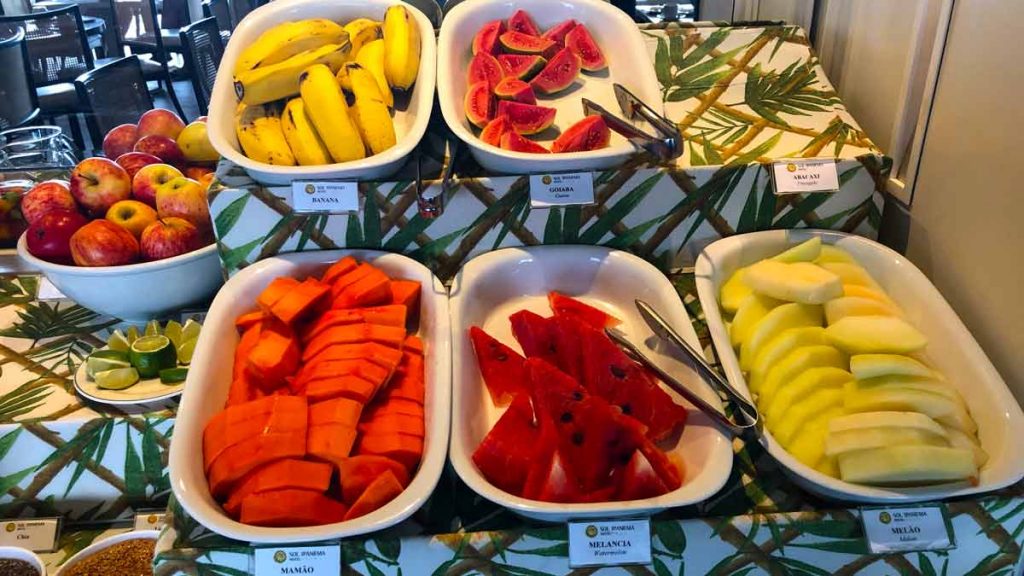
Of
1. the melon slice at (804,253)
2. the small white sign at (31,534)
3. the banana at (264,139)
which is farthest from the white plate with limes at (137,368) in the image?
the melon slice at (804,253)

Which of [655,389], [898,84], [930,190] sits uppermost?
[898,84]

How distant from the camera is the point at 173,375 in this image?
1336 millimetres

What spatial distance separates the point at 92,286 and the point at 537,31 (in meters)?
1.06

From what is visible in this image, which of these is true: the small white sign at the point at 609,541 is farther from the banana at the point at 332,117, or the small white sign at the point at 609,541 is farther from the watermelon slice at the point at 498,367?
the banana at the point at 332,117

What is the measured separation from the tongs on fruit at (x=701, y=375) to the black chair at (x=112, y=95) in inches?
111

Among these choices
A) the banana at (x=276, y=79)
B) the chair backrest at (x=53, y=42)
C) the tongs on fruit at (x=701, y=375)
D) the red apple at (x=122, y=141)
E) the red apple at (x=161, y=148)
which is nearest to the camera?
the tongs on fruit at (x=701, y=375)

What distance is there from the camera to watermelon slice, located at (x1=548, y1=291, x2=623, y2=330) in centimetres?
138

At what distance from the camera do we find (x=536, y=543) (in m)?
1.00

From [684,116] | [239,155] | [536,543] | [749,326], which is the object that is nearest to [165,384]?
[239,155]

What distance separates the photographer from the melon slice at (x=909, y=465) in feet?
3.22

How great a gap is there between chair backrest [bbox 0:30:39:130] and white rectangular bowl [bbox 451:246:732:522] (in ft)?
10.8

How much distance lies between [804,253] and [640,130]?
35 centimetres

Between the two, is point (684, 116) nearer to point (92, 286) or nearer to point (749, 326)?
point (749, 326)

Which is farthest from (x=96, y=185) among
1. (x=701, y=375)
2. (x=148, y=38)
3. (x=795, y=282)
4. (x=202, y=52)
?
(x=148, y=38)
